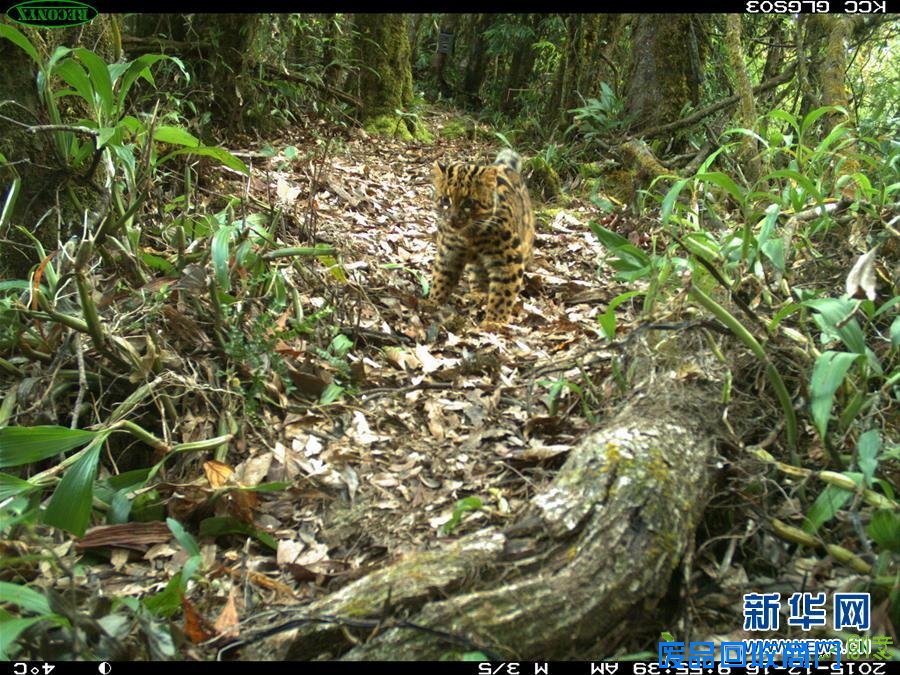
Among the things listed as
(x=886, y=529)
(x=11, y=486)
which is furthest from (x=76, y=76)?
(x=886, y=529)

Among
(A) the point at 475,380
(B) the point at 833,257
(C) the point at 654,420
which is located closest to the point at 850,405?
(C) the point at 654,420

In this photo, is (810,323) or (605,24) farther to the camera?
(605,24)

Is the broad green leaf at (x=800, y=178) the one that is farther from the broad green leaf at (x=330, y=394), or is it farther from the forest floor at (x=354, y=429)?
the broad green leaf at (x=330, y=394)

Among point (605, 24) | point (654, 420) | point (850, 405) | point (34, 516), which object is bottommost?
point (34, 516)

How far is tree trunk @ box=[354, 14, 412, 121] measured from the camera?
993 cm

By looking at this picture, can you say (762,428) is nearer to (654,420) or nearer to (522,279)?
(654,420)

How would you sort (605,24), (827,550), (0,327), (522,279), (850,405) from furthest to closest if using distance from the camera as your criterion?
(605,24)
(522,279)
(0,327)
(850,405)
(827,550)

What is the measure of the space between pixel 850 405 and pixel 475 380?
219 cm

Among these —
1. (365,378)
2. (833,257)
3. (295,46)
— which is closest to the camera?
(833,257)

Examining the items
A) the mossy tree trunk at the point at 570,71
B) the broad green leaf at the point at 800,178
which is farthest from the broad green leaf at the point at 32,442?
the mossy tree trunk at the point at 570,71

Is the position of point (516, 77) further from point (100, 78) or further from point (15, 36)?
point (15, 36)

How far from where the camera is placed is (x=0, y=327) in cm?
341

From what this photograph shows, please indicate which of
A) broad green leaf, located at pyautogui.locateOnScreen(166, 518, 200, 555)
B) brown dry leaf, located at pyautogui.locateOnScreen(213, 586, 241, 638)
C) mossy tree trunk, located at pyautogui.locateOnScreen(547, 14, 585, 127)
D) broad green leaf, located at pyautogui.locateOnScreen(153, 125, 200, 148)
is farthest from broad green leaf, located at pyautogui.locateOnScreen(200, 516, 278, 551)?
mossy tree trunk, located at pyautogui.locateOnScreen(547, 14, 585, 127)

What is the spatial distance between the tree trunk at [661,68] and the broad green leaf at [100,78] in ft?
20.8
